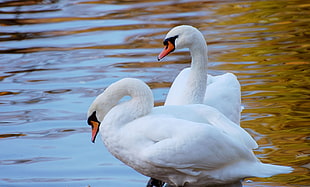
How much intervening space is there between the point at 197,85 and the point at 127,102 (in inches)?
44.8

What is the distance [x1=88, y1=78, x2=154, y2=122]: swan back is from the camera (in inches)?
210

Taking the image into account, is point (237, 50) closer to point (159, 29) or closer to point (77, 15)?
point (159, 29)

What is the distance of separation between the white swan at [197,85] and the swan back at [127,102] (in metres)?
0.98

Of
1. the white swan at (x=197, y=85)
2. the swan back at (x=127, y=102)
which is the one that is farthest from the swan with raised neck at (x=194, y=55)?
the swan back at (x=127, y=102)

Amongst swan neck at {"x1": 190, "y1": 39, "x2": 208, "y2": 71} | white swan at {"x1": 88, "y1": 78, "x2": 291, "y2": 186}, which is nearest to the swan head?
swan neck at {"x1": 190, "y1": 39, "x2": 208, "y2": 71}

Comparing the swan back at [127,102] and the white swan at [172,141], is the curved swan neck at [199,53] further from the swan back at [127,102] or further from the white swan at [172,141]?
the swan back at [127,102]

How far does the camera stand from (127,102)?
540 cm

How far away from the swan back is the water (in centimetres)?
74

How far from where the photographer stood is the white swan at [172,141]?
502cm

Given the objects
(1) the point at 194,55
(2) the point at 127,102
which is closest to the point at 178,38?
(1) the point at 194,55

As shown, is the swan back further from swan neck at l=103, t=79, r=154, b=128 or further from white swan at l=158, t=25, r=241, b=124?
white swan at l=158, t=25, r=241, b=124

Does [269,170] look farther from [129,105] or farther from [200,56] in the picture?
[200,56]

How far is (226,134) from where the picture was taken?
524 centimetres

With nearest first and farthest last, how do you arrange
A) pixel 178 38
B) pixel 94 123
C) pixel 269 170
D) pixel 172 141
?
1. pixel 172 141
2. pixel 269 170
3. pixel 94 123
4. pixel 178 38
